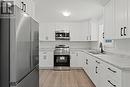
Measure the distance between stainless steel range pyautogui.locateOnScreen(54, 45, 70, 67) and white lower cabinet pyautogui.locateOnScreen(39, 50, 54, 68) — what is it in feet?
0.79

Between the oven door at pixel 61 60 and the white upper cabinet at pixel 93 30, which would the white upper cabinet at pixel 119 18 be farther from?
the oven door at pixel 61 60

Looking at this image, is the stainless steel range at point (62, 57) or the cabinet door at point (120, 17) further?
the stainless steel range at point (62, 57)

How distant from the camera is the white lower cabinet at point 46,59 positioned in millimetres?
7312

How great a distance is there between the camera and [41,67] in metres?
7.39

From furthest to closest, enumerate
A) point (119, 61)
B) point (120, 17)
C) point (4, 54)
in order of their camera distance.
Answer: point (120, 17) → point (119, 61) → point (4, 54)

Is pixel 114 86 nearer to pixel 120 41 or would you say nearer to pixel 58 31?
pixel 120 41

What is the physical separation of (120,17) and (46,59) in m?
4.85

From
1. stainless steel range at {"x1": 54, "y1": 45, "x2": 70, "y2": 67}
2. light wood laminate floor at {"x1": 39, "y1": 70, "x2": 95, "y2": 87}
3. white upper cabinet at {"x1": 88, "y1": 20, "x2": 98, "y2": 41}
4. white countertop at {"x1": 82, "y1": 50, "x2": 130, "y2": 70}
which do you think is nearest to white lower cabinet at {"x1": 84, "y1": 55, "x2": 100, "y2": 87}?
light wood laminate floor at {"x1": 39, "y1": 70, "x2": 95, "y2": 87}

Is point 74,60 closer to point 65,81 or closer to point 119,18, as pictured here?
point 65,81

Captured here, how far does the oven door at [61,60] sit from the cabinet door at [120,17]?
13.7 ft

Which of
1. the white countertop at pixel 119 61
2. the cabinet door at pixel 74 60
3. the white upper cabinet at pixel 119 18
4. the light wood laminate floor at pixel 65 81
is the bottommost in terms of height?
the light wood laminate floor at pixel 65 81

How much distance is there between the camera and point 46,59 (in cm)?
733

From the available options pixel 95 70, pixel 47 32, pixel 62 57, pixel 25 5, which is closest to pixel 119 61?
pixel 95 70

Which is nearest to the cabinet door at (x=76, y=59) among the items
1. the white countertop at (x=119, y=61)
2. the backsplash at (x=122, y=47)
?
the backsplash at (x=122, y=47)
